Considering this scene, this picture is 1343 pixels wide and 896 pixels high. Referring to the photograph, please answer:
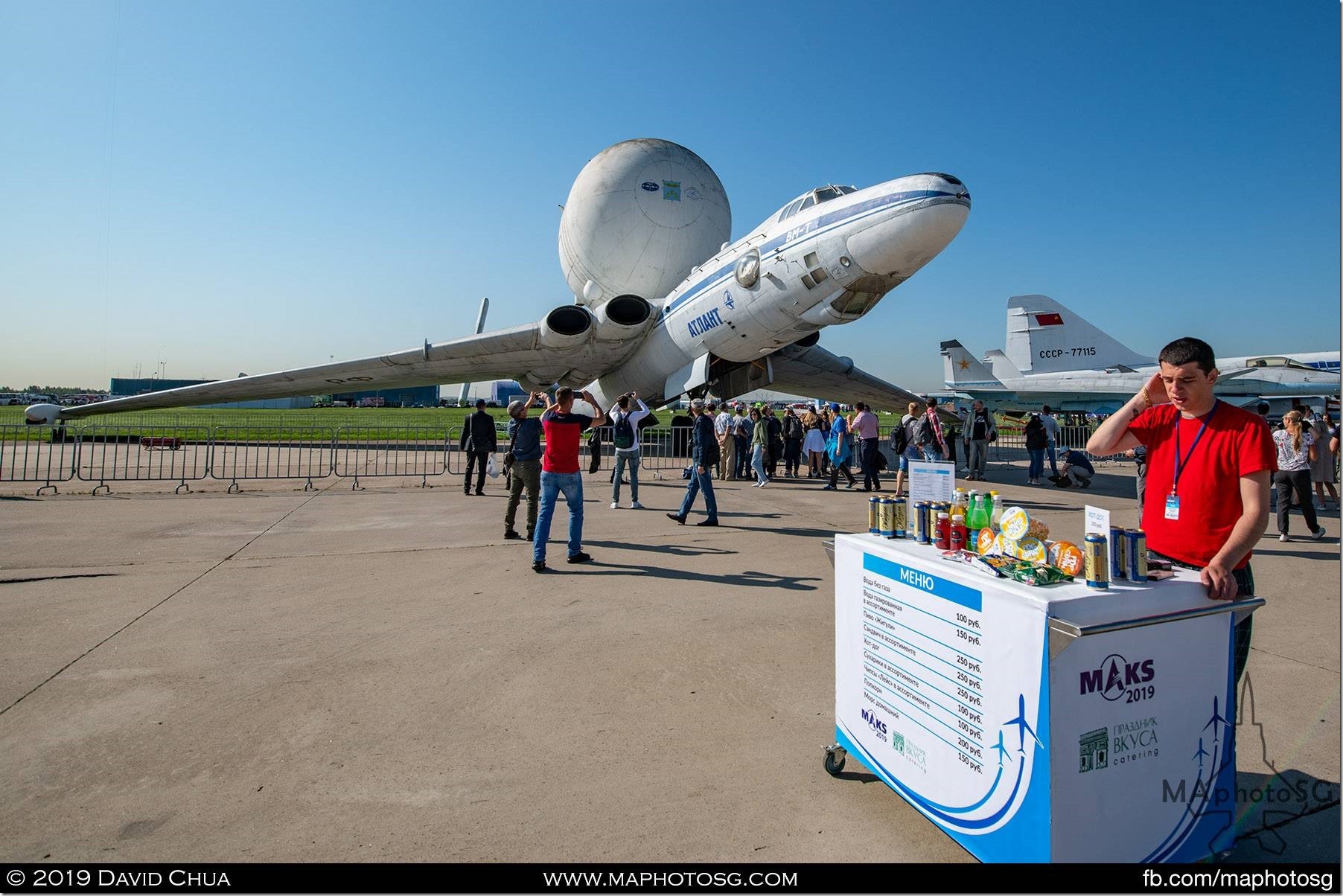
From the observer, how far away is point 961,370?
35656mm

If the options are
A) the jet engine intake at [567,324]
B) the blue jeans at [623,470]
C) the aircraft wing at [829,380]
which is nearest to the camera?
the blue jeans at [623,470]

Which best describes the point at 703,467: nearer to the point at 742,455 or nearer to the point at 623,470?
the point at 623,470

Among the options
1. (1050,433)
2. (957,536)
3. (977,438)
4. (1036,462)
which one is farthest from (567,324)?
(957,536)

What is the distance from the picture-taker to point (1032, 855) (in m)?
2.03

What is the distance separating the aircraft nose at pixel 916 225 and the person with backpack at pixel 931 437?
2.47m

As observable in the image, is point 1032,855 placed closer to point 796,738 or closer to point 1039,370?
point 796,738

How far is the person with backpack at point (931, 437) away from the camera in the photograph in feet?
36.0

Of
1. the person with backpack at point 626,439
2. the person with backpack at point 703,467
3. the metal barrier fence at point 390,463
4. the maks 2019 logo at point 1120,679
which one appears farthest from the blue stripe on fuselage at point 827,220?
the maks 2019 logo at point 1120,679

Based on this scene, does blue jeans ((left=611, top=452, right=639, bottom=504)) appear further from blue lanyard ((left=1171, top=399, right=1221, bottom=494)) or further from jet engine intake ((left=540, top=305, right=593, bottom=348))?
blue lanyard ((left=1171, top=399, right=1221, bottom=494))

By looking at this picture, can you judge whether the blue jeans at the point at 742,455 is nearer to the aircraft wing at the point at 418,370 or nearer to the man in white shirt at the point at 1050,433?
the aircraft wing at the point at 418,370

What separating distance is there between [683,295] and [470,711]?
12344 mm

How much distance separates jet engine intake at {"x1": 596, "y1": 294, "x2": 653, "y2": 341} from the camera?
15.5 meters

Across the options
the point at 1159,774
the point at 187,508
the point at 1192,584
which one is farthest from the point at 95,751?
the point at 187,508

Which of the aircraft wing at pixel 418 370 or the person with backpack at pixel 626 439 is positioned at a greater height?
the aircraft wing at pixel 418 370
